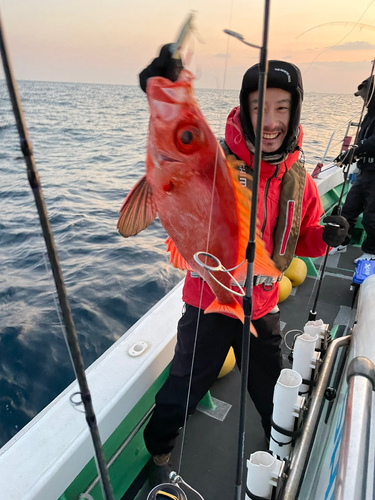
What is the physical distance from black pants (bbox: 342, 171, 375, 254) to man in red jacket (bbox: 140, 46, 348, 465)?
2.58 meters

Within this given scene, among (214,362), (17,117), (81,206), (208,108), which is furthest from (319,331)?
(81,206)

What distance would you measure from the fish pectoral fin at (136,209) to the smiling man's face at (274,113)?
25.6 inches

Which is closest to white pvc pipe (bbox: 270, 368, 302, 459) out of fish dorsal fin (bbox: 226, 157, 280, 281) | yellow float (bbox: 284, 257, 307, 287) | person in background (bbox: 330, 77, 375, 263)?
fish dorsal fin (bbox: 226, 157, 280, 281)

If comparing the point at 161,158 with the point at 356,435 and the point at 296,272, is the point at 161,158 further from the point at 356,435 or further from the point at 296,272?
the point at 296,272

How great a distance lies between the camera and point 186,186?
2.90ft

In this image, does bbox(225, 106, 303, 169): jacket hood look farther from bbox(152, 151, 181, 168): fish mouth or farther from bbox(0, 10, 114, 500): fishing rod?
bbox(0, 10, 114, 500): fishing rod

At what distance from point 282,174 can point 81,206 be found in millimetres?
3278

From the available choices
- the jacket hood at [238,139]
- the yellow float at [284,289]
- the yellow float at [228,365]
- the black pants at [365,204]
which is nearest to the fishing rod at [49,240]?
the jacket hood at [238,139]

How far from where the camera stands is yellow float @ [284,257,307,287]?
385cm

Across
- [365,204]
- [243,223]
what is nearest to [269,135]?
[243,223]

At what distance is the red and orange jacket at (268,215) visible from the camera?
1.49 m

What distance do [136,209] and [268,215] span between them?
0.87m

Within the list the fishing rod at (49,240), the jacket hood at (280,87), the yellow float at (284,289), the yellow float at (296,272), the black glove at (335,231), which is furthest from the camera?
the yellow float at (296,272)

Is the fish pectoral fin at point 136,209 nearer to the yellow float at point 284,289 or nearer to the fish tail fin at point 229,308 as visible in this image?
the fish tail fin at point 229,308
